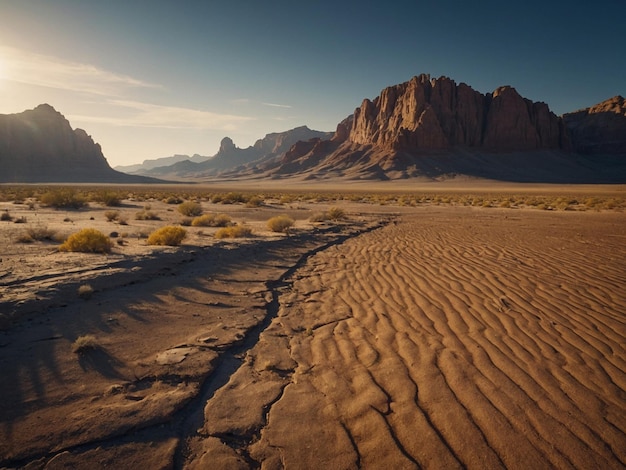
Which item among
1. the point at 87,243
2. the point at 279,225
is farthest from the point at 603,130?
the point at 87,243

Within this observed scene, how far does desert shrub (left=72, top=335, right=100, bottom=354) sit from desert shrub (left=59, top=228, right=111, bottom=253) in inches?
169

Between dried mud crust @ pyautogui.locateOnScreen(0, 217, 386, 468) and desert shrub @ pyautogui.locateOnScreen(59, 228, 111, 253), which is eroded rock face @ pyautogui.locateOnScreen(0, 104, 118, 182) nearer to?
desert shrub @ pyautogui.locateOnScreen(59, 228, 111, 253)

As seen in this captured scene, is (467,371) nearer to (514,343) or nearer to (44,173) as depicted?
(514,343)


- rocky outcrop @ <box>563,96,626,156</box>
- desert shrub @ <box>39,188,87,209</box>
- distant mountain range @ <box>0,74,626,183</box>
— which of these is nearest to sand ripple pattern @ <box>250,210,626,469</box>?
desert shrub @ <box>39,188,87,209</box>

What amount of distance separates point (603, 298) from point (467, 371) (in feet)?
12.4

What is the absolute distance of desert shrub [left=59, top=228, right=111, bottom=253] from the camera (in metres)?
7.39

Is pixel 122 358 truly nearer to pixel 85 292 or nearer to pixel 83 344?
pixel 83 344

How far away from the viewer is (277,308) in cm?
550

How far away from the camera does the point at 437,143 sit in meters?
95.6

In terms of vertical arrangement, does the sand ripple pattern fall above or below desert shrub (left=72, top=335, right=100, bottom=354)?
below

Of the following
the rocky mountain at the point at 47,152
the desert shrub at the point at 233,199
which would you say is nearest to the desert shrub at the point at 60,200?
the desert shrub at the point at 233,199

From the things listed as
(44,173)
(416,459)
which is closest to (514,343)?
(416,459)

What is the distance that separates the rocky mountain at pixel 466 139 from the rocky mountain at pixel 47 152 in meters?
67.6

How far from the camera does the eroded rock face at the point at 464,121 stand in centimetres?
9625
